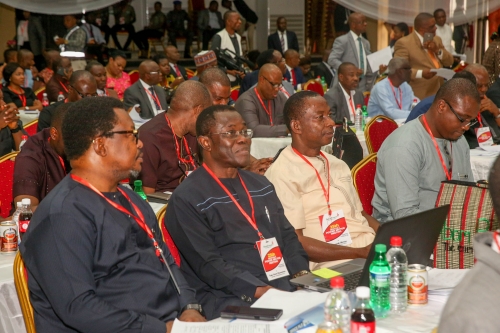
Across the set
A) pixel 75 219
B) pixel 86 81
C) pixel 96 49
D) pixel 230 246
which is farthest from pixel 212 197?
pixel 96 49

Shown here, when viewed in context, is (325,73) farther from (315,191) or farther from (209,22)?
(315,191)

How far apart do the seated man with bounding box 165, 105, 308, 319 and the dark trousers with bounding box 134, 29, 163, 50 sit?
12992 millimetres

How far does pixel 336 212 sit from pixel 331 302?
1.39 m

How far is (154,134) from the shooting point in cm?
416

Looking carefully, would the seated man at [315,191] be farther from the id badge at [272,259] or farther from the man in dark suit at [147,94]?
the man in dark suit at [147,94]

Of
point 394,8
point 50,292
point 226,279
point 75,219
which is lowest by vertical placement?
point 226,279

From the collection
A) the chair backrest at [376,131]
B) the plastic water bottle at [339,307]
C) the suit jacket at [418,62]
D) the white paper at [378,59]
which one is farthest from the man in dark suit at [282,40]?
the plastic water bottle at [339,307]

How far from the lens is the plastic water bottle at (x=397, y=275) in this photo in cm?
212

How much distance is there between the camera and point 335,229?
3.21m

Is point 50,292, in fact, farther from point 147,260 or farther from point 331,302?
point 331,302

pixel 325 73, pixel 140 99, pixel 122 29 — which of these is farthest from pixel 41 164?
pixel 122 29

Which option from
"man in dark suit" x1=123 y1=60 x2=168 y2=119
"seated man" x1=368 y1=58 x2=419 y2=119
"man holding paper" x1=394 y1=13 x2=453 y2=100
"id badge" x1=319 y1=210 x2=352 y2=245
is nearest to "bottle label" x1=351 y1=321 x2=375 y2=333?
"id badge" x1=319 y1=210 x2=352 y2=245

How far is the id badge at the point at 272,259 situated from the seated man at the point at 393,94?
4.74 meters

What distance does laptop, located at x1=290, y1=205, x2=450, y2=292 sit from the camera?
2127 mm
